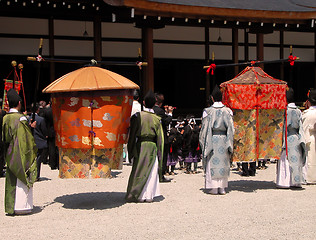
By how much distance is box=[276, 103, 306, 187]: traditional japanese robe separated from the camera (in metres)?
7.45

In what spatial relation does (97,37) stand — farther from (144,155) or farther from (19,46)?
(144,155)

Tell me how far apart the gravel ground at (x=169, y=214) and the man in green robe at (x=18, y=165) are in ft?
0.60

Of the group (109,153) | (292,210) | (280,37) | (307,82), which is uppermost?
(280,37)

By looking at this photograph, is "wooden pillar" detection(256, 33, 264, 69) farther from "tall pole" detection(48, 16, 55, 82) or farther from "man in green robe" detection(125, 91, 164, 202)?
"man in green robe" detection(125, 91, 164, 202)

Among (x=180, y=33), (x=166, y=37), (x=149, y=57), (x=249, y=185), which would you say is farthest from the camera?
(x=180, y=33)

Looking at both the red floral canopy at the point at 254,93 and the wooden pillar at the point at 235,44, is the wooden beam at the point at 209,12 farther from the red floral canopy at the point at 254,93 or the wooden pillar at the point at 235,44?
the red floral canopy at the point at 254,93

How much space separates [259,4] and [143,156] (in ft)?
31.8

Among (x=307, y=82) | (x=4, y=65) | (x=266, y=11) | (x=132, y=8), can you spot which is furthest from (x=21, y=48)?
(x=307, y=82)

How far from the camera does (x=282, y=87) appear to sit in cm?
775

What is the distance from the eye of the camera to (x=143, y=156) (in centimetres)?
652

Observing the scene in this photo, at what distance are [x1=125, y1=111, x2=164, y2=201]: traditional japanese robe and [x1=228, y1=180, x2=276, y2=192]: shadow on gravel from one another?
1592mm

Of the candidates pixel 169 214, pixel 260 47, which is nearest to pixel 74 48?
pixel 260 47

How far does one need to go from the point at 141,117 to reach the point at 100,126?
808mm

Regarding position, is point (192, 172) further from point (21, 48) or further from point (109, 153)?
point (21, 48)
